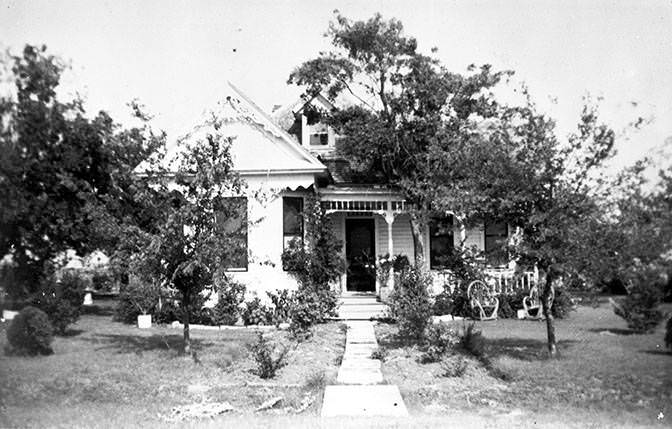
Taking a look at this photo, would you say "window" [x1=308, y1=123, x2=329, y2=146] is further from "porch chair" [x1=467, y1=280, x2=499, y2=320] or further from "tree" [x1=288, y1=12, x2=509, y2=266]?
"porch chair" [x1=467, y1=280, x2=499, y2=320]

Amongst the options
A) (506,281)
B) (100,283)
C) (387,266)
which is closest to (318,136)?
(387,266)

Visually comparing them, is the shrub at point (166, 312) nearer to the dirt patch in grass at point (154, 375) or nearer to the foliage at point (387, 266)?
the dirt patch in grass at point (154, 375)

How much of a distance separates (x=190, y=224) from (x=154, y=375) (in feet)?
8.94

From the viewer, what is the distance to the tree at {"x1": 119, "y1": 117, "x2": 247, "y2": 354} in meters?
10.8

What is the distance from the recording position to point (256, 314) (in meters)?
16.6

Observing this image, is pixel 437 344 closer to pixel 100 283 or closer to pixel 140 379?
pixel 140 379

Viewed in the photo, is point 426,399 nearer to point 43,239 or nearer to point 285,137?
point 43,239

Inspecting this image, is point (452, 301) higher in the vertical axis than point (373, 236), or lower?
lower

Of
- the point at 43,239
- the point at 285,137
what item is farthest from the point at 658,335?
the point at 43,239

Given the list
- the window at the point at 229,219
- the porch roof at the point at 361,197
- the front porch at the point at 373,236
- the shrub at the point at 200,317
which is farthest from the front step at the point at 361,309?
the window at the point at 229,219

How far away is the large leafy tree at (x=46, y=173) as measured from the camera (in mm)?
10359

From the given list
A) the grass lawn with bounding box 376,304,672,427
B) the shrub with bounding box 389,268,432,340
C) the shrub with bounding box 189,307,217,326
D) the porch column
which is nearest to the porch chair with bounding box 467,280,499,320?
the shrub with bounding box 389,268,432,340

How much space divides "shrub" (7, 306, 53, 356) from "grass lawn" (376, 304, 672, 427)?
6.22m

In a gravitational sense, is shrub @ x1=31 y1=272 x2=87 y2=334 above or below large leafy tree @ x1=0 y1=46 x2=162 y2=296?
below
